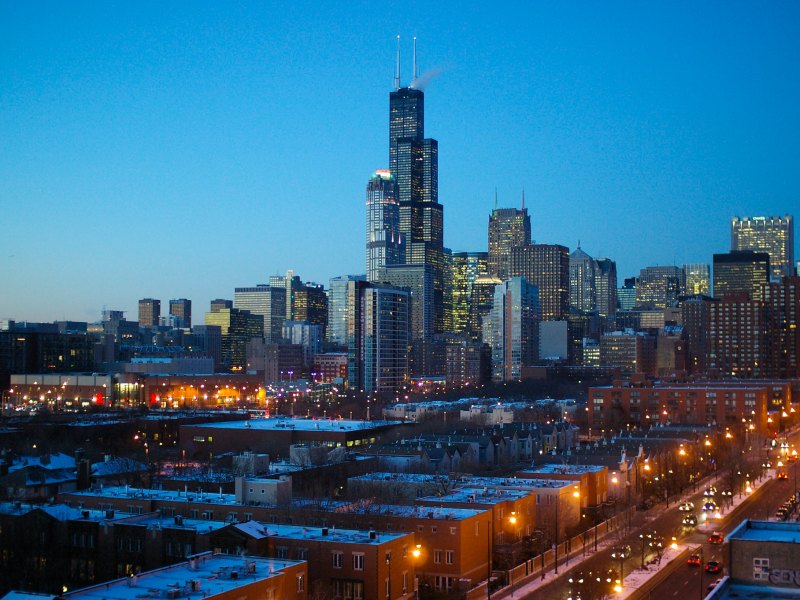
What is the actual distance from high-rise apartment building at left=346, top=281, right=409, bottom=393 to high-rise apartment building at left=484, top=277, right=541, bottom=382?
149 feet

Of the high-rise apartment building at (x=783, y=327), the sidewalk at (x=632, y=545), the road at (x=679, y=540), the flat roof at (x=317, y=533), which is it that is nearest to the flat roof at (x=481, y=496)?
the sidewalk at (x=632, y=545)

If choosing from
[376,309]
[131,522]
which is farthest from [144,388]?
[131,522]

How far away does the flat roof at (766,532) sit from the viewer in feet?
65.7

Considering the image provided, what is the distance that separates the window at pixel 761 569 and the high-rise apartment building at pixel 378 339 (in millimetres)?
113079

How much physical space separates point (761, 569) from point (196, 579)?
1173cm

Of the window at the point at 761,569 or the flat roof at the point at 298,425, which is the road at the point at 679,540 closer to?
the window at the point at 761,569

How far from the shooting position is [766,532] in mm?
21281

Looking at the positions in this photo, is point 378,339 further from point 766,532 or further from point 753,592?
point 753,592

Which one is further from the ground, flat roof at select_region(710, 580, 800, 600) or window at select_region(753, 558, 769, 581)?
window at select_region(753, 558, 769, 581)

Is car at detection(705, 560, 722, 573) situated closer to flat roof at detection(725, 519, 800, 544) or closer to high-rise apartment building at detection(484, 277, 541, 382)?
flat roof at detection(725, 519, 800, 544)

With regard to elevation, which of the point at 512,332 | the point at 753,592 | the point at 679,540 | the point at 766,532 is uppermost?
the point at 512,332

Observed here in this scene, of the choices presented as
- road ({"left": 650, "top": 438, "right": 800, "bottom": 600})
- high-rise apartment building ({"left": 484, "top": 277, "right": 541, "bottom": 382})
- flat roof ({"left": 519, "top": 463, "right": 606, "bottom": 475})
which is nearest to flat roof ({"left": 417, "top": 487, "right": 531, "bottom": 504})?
road ({"left": 650, "top": 438, "right": 800, "bottom": 600})

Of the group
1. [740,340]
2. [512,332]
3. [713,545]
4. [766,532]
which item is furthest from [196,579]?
[512,332]

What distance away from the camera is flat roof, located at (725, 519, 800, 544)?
65.7 feet
